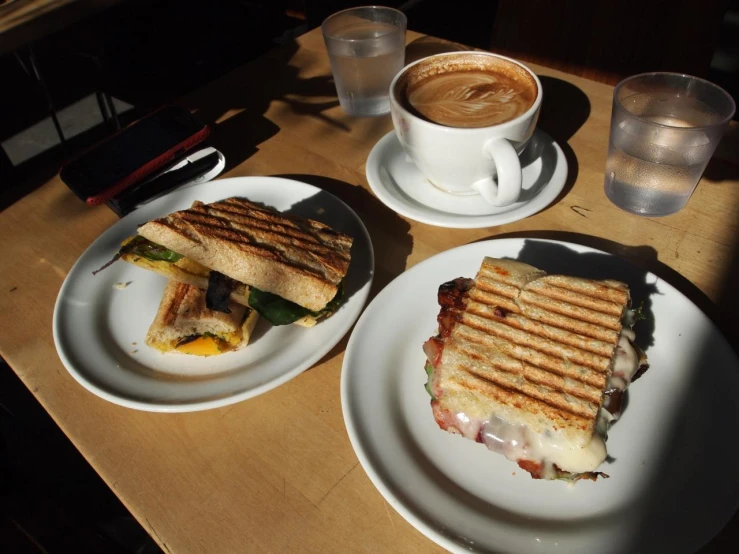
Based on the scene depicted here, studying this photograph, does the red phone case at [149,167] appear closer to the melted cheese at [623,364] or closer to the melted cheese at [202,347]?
the melted cheese at [202,347]

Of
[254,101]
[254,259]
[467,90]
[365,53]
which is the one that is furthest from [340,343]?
[254,101]

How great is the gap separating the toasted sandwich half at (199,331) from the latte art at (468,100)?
0.71m

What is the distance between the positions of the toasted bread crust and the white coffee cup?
329 mm

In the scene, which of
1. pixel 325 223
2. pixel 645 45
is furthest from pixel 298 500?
pixel 645 45

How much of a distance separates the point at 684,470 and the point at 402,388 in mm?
482

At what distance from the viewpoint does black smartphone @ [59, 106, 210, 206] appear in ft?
4.91

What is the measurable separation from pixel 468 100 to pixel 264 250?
69cm

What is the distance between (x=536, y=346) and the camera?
3.13ft

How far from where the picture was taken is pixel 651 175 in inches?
53.4

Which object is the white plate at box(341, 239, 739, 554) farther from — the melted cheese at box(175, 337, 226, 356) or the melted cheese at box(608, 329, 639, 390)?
the melted cheese at box(175, 337, 226, 356)

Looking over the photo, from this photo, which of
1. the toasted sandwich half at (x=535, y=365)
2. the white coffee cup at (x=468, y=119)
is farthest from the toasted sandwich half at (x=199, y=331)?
the white coffee cup at (x=468, y=119)

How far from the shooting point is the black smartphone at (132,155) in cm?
150

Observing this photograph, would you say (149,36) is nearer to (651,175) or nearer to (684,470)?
(651,175)

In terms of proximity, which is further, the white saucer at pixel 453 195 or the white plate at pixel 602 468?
the white saucer at pixel 453 195
